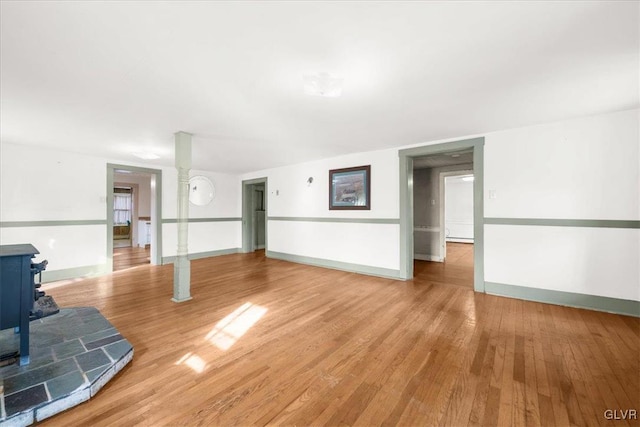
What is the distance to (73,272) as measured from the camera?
15.6ft

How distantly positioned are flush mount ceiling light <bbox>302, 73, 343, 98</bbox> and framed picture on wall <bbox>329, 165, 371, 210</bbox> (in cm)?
286

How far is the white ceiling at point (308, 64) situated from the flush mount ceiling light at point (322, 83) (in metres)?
0.08

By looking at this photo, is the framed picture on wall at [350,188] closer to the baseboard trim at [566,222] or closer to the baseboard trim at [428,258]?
the baseboard trim at [566,222]

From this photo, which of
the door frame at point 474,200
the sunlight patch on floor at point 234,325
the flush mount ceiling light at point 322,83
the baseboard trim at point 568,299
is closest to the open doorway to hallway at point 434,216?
the door frame at point 474,200

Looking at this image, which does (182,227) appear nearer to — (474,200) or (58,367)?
(58,367)

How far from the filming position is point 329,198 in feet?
17.9

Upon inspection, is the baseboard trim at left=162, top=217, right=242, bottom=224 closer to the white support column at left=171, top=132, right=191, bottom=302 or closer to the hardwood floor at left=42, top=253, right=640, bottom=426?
the white support column at left=171, top=132, right=191, bottom=302

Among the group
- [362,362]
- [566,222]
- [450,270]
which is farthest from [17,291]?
[450,270]

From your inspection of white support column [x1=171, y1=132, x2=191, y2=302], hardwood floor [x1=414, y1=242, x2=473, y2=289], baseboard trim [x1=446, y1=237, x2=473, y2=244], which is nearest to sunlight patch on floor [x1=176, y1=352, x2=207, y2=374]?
white support column [x1=171, y1=132, x2=191, y2=302]

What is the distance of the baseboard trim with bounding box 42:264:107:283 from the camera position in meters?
4.44

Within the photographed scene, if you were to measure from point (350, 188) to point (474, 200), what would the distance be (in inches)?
85.7

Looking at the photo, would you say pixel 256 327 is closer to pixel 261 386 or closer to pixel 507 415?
pixel 261 386

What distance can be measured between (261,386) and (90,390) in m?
1.08

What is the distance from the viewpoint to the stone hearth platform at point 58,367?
4.81ft
